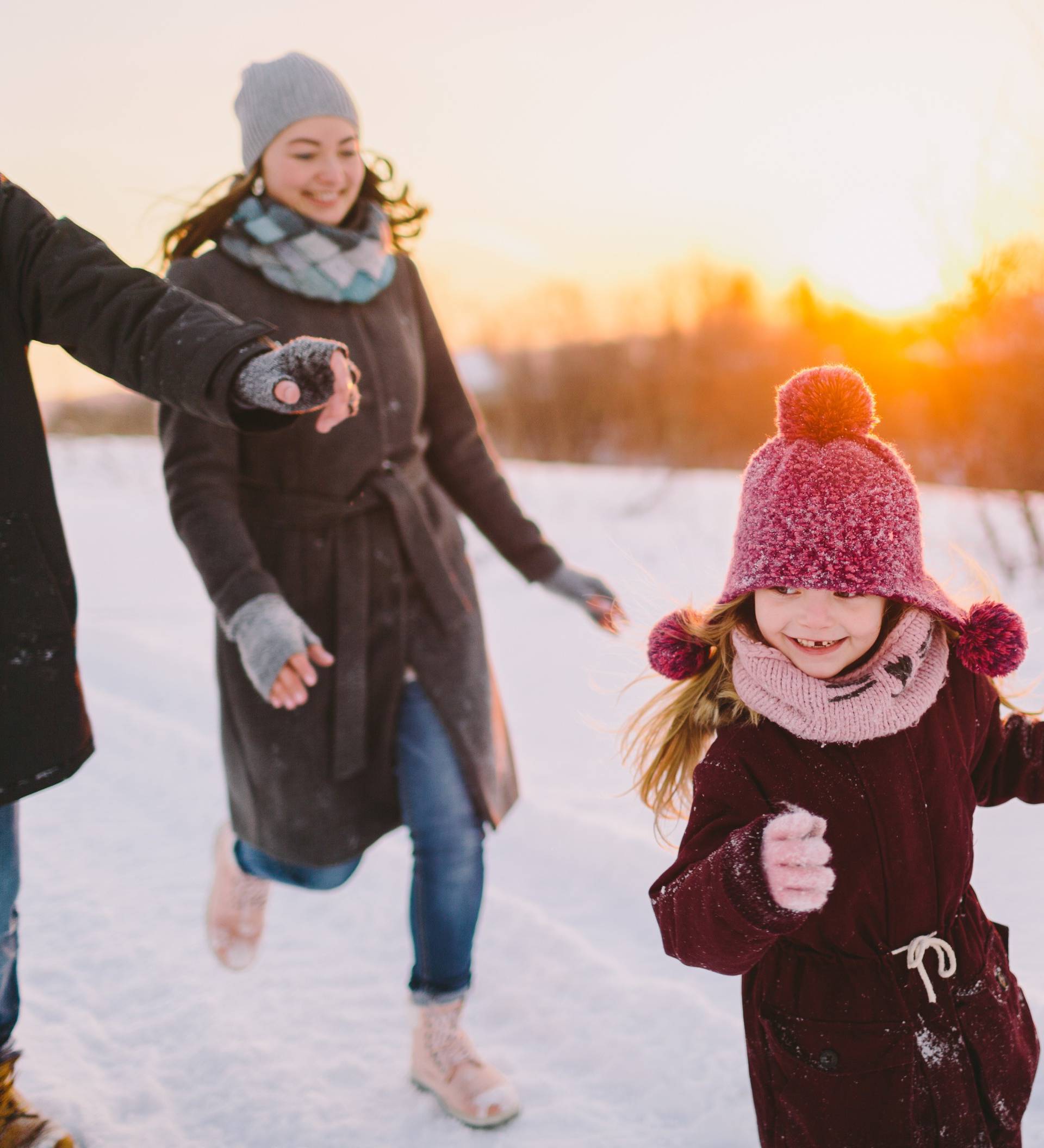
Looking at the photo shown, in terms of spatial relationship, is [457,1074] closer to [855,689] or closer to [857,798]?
[857,798]

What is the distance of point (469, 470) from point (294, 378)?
3.35 feet

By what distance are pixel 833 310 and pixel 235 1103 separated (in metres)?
10.4

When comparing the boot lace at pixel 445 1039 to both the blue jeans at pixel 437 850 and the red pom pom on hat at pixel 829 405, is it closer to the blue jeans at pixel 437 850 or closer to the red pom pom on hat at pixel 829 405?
the blue jeans at pixel 437 850

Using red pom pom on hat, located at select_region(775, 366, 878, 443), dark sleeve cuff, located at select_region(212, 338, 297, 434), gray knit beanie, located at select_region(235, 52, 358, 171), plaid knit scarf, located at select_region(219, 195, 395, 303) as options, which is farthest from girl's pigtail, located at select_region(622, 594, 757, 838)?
gray knit beanie, located at select_region(235, 52, 358, 171)

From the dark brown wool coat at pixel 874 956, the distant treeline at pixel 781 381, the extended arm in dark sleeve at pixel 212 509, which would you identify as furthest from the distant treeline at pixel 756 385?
the extended arm in dark sleeve at pixel 212 509

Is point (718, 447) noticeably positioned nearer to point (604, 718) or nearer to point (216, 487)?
point (604, 718)

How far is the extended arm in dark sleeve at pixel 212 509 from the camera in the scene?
6.58ft

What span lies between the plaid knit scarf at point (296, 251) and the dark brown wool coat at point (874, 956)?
130 cm

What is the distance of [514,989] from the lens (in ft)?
8.66

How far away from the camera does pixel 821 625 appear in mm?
1382

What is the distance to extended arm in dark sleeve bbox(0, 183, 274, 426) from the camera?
1.62 meters

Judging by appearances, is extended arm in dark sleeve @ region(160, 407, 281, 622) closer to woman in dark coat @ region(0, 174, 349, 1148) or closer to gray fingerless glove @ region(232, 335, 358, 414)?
woman in dark coat @ region(0, 174, 349, 1148)

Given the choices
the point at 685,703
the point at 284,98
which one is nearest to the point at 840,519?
the point at 685,703

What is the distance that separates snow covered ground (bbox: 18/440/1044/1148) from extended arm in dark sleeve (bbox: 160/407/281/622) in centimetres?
76
